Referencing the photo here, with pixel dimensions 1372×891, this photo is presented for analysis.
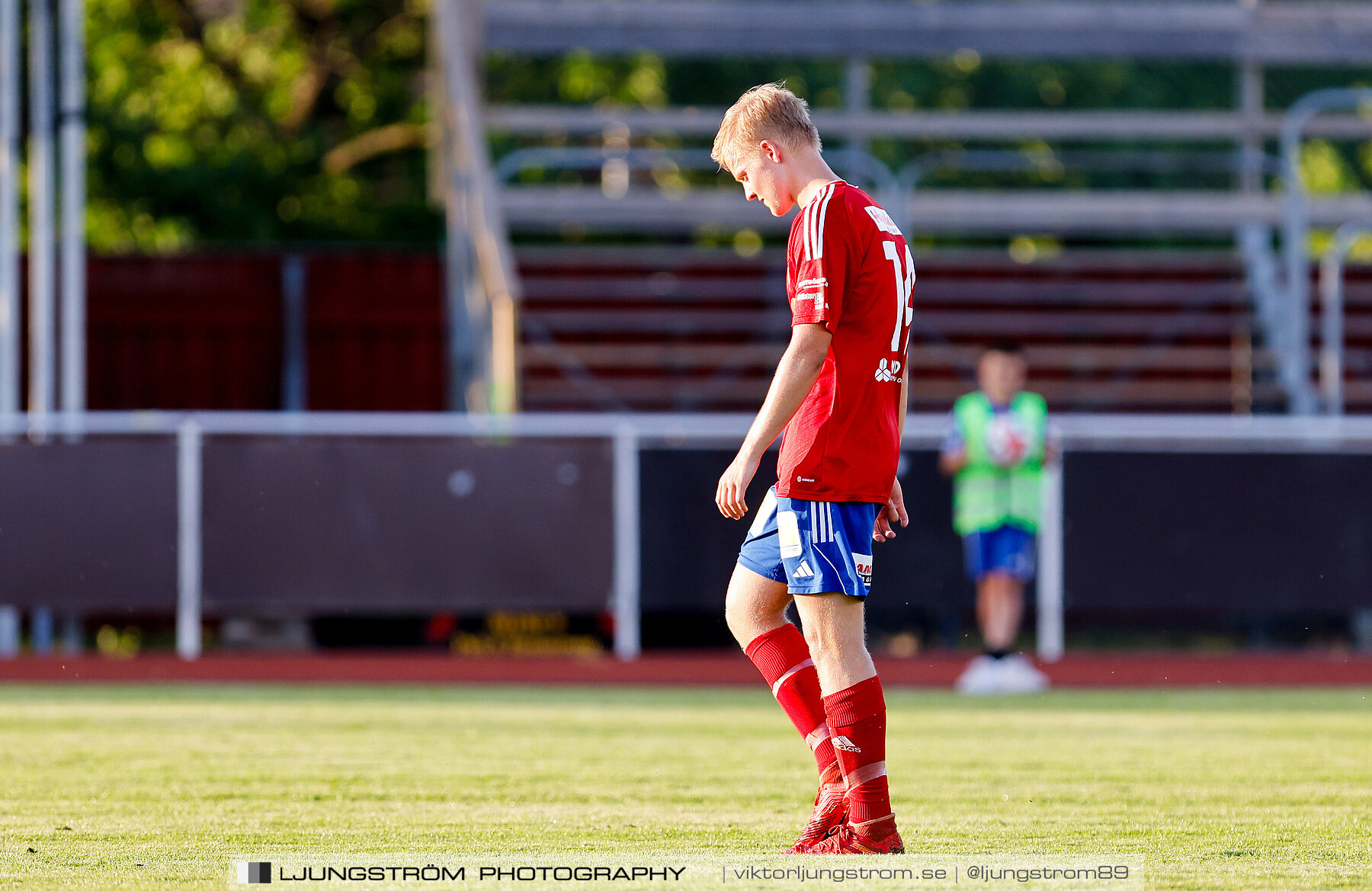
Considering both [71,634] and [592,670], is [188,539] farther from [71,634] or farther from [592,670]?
[592,670]

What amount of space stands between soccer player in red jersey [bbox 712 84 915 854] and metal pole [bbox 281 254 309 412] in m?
13.7

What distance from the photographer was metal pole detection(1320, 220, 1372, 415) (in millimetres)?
15727

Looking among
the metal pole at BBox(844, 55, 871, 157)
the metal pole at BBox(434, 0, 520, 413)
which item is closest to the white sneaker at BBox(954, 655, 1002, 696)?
the metal pole at BBox(434, 0, 520, 413)

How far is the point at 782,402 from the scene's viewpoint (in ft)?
15.1

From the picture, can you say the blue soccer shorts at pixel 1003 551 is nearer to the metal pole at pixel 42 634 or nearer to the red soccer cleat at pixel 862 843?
the metal pole at pixel 42 634

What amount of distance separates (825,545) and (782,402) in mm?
355

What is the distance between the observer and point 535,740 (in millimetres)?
8039

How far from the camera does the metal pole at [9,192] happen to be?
538 inches

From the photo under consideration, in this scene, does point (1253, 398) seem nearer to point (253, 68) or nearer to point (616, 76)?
point (616, 76)


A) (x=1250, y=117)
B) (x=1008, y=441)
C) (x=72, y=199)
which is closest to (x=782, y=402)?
(x=1008, y=441)

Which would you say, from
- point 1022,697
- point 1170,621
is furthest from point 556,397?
point 1022,697

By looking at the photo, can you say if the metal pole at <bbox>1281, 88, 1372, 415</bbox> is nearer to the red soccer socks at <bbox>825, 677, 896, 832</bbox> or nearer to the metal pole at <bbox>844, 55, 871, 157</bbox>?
the metal pole at <bbox>844, 55, 871, 157</bbox>

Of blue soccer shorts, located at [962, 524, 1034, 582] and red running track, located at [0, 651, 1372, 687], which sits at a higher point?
blue soccer shorts, located at [962, 524, 1034, 582]

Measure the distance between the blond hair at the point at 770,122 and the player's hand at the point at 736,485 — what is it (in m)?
0.77
